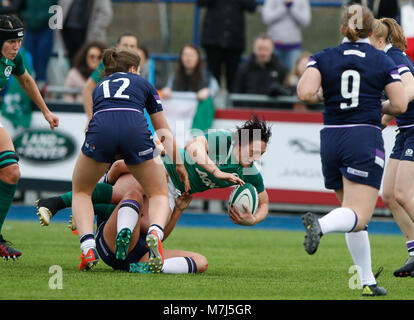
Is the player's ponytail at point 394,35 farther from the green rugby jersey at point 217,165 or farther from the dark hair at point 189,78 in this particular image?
the dark hair at point 189,78

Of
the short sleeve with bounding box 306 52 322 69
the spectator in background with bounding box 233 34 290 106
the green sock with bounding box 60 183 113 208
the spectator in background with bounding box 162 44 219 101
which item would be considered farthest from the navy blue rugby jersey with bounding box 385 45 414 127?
the spectator in background with bounding box 233 34 290 106

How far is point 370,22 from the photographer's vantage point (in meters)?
5.84

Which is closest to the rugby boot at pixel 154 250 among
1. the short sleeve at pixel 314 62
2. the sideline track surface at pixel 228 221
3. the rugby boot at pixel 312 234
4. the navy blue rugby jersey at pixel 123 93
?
the navy blue rugby jersey at pixel 123 93

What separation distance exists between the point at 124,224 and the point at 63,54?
29.9 ft

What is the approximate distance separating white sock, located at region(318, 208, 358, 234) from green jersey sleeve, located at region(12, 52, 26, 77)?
3477 mm

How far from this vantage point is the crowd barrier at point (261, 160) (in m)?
12.9

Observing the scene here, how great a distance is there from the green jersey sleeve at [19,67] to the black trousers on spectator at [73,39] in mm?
6984

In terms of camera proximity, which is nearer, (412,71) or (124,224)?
(124,224)

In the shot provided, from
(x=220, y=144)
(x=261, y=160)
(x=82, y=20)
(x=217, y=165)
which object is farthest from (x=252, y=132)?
(x=82, y=20)

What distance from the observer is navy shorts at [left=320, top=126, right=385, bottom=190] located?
5664 millimetres

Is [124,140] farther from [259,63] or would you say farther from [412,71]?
[259,63]

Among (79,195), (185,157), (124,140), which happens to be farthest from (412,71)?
(79,195)

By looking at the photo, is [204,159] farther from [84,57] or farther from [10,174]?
[84,57]

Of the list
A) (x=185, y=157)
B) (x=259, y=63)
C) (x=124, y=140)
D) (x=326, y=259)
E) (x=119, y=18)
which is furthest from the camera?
(x=119, y=18)
